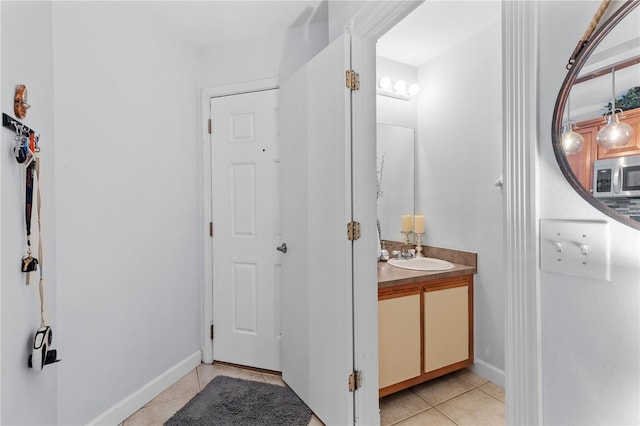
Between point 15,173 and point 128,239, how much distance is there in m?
0.90

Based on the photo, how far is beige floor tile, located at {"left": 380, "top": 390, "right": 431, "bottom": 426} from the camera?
6.40 ft

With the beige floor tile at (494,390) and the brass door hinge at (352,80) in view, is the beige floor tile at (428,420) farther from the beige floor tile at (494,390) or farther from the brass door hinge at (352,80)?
the brass door hinge at (352,80)

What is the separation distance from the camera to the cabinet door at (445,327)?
2.22m

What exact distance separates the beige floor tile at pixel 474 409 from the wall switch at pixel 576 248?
160 cm

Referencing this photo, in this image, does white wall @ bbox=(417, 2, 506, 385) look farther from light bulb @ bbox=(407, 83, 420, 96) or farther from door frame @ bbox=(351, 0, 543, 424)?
door frame @ bbox=(351, 0, 543, 424)

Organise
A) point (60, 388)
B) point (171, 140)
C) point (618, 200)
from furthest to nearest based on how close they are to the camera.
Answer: point (171, 140), point (60, 388), point (618, 200)

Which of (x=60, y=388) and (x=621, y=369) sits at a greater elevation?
(x=621, y=369)

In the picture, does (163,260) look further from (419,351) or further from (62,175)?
(419,351)

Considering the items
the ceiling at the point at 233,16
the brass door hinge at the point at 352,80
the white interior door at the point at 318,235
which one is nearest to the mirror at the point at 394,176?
the white interior door at the point at 318,235

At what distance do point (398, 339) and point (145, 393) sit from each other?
64.2 inches

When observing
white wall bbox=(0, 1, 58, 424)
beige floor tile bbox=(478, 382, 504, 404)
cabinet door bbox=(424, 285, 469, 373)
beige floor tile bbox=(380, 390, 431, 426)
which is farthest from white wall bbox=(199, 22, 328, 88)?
beige floor tile bbox=(478, 382, 504, 404)

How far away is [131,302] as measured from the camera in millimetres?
2049

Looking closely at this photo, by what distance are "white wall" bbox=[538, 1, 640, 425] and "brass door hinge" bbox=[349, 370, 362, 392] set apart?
3.39 ft

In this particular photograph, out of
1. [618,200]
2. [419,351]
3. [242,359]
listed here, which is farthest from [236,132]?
[618,200]
